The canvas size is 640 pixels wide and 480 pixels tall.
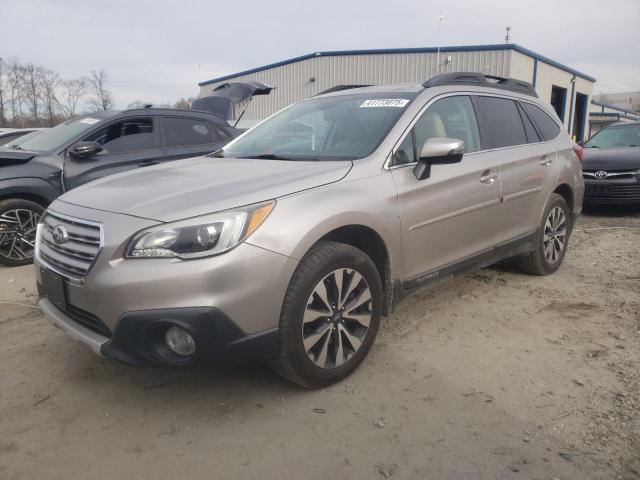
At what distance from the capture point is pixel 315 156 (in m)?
3.19

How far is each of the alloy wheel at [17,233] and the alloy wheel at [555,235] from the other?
16.5 ft

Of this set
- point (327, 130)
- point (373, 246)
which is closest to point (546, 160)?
point (327, 130)

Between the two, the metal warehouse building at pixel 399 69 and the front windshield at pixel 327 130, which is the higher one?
the metal warehouse building at pixel 399 69

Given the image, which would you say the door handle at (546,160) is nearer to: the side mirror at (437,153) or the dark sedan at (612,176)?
the side mirror at (437,153)

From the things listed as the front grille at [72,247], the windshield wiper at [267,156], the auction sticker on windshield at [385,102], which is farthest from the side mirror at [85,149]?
the auction sticker on windshield at [385,102]

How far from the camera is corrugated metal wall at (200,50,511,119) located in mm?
19406

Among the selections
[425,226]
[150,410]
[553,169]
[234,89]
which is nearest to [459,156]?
[425,226]

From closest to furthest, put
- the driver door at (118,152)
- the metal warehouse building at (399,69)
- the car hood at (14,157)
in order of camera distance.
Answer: the car hood at (14,157)
the driver door at (118,152)
the metal warehouse building at (399,69)

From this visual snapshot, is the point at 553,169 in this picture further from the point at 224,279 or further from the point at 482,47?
the point at 482,47

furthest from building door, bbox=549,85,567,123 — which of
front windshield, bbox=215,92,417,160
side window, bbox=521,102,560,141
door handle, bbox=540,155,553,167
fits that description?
front windshield, bbox=215,92,417,160

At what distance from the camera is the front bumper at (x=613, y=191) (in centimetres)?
793

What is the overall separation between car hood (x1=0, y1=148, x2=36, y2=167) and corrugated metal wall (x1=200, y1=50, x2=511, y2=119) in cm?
1692

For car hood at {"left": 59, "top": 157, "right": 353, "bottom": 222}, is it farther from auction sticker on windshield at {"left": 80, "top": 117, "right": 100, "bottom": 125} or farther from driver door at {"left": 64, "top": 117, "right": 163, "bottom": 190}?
auction sticker on windshield at {"left": 80, "top": 117, "right": 100, "bottom": 125}

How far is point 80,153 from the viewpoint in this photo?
17.7ft
